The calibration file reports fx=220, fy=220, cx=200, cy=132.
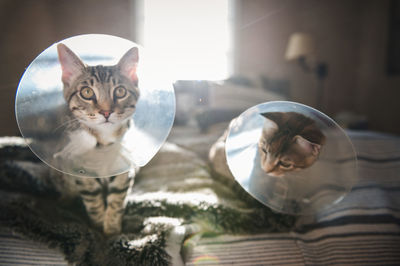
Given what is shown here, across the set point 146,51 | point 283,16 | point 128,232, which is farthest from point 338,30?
point 128,232

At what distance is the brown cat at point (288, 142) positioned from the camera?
542 mm

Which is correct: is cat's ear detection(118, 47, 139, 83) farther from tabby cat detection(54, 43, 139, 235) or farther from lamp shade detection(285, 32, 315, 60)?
lamp shade detection(285, 32, 315, 60)

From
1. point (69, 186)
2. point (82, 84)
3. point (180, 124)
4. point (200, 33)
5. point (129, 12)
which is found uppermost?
point (129, 12)

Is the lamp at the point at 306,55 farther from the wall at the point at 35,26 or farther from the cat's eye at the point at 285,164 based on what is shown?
the cat's eye at the point at 285,164

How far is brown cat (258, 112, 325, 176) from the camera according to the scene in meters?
0.54

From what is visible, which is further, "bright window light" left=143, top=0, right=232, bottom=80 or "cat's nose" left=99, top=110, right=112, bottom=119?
"bright window light" left=143, top=0, right=232, bottom=80

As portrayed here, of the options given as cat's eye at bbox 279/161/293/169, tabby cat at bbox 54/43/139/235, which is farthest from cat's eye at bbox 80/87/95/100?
cat's eye at bbox 279/161/293/169

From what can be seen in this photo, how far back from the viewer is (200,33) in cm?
213

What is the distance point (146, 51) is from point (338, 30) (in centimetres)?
306

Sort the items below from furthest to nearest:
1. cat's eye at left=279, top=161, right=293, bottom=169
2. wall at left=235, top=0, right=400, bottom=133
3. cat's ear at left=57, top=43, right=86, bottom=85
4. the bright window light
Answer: wall at left=235, top=0, right=400, bottom=133 < the bright window light < cat's eye at left=279, top=161, right=293, bottom=169 < cat's ear at left=57, top=43, right=86, bottom=85

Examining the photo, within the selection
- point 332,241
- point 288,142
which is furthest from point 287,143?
point 332,241

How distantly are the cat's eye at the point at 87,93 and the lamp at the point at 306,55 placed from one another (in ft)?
8.07

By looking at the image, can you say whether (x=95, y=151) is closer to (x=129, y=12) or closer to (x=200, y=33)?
(x=200, y=33)

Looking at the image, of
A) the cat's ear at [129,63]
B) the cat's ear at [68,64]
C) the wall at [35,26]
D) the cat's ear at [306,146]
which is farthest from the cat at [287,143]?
the wall at [35,26]
